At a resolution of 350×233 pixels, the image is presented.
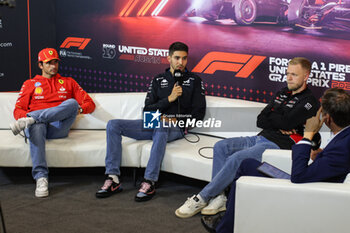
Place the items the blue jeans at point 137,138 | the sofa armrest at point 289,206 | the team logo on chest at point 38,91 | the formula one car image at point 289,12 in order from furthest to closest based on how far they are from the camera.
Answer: the team logo on chest at point 38,91 < the formula one car image at point 289,12 < the blue jeans at point 137,138 < the sofa armrest at point 289,206

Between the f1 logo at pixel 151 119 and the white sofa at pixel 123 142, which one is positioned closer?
the white sofa at pixel 123 142

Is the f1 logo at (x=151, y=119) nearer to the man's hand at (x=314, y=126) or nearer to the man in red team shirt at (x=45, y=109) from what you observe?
the man in red team shirt at (x=45, y=109)

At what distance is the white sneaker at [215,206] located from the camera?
3396mm

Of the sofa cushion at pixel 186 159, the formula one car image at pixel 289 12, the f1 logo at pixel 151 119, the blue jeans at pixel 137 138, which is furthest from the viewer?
the f1 logo at pixel 151 119

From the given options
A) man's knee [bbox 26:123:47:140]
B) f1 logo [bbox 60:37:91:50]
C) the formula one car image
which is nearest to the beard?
the formula one car image

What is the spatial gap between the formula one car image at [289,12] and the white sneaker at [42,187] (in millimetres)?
2290

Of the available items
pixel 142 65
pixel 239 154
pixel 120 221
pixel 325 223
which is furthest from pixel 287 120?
pixel 142 65

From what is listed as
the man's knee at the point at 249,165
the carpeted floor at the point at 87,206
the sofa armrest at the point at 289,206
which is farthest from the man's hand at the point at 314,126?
the carpeted floor at the point at 87,206

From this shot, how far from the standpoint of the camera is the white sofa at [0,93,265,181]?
150 inches

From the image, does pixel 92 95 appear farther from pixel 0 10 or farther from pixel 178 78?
pixel 0 10

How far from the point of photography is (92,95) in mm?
4480

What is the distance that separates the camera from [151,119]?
4.13 meters

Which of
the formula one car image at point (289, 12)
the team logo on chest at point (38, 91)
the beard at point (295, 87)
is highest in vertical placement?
the formula one car image at point (289, 12)

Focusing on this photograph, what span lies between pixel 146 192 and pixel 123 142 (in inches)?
21.6
